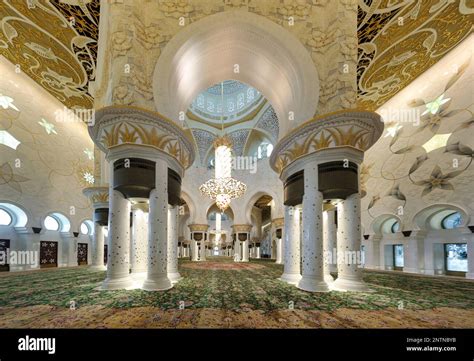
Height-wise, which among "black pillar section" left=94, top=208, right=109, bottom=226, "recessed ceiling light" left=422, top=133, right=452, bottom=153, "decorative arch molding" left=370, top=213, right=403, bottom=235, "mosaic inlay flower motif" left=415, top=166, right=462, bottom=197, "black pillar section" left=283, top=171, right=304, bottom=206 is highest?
"recessed ceiling light" left=422, top=133, right=452, bottom=153

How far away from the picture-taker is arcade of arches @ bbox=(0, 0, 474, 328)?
3881mm

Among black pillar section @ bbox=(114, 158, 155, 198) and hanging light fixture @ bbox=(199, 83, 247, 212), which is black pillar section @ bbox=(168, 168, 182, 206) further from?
hanging light fixture @ bbox=(199, 83, 247, 212)

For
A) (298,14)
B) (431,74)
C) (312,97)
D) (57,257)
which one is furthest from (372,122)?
(57,257)

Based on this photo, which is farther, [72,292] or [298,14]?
[298,14]

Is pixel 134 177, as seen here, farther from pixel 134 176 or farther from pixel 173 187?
pixel 173 187

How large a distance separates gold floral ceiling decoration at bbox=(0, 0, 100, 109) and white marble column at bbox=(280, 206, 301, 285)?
319 inches

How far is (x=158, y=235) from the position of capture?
174 inches

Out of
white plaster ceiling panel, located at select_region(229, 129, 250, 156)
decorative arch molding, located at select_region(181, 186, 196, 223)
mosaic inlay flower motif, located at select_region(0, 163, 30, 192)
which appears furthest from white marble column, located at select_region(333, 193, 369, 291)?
white plaster ceiling panel, located at select_region(229, 129, 250, 156)

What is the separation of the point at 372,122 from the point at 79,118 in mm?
14738

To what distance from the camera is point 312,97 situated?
506 cm

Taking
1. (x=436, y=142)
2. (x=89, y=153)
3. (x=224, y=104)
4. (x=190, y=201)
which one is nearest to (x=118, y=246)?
(x=436, y=142)

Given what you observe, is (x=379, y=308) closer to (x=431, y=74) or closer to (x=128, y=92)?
(x=128, y=92)
